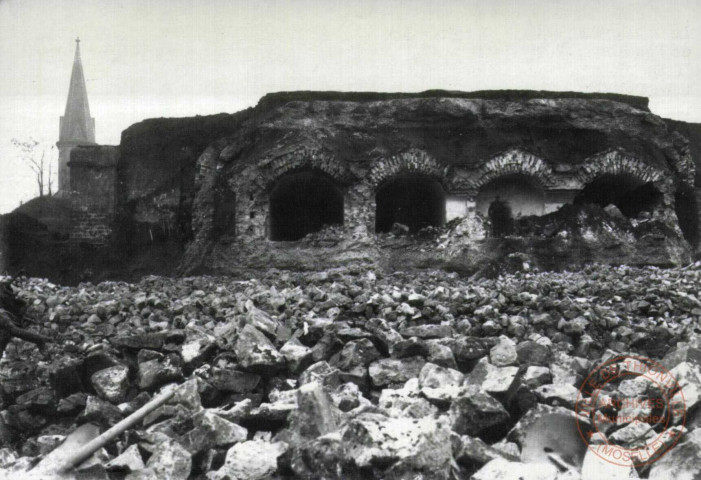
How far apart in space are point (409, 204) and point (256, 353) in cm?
837

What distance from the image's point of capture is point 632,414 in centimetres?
297

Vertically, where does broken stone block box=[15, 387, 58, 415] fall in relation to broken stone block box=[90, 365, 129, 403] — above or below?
below

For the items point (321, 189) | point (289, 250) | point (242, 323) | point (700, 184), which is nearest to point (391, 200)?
point (321, 189)

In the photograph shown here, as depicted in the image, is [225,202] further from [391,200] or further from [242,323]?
[242,323]

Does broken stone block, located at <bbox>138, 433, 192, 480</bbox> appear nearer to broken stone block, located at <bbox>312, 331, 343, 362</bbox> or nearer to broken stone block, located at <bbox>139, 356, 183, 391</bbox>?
broken stone block, located at <bbox>139, 356, 183, 391</bbox>

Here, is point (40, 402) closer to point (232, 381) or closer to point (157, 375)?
point (157, 375)

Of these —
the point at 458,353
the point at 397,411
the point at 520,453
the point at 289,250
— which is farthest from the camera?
the point at 289,250

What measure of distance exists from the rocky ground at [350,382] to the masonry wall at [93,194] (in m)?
5.82

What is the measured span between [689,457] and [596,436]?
429 millimetres

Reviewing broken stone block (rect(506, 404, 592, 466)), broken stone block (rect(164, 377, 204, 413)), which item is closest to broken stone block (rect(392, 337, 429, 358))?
broken stone block (rect(506, 404, 592, 466))

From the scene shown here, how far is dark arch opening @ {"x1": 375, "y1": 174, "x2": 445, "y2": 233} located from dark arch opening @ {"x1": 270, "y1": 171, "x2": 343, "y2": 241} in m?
0.91

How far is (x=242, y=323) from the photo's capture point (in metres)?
4.23

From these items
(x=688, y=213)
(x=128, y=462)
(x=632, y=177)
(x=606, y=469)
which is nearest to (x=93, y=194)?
(x=128, y=462)

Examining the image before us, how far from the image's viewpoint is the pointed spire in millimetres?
34688
